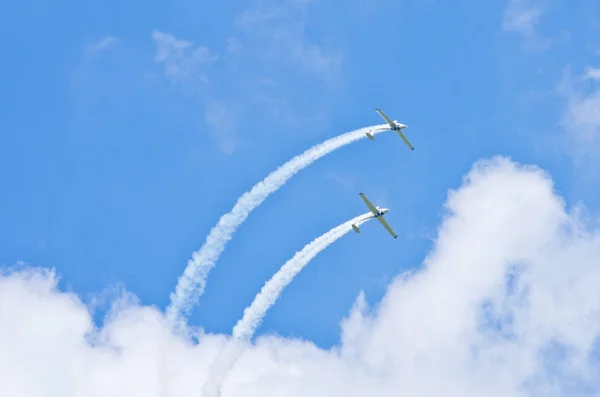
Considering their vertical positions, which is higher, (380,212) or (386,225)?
(380,212)

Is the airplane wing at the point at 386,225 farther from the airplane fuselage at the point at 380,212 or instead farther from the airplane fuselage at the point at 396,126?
the airplane fuselage at the point at 396,126

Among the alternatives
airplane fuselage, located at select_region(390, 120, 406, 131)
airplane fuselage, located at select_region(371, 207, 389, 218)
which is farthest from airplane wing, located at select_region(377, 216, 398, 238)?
airplane fuselage, located at select_region(390, 120, 406, 131)

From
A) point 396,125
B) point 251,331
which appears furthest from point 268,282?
point 396,125

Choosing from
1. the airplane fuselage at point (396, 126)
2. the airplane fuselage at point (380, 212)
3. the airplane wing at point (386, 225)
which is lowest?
the airplane wing at point (386, 225)

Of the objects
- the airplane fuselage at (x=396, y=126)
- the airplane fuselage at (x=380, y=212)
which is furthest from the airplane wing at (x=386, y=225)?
→ the airplane fuselage at (x=396, y=126)

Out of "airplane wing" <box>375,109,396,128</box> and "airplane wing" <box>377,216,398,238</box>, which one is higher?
"airplane wing" <box>375,109,396,128</box>

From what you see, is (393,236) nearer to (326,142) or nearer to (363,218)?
(363,218)

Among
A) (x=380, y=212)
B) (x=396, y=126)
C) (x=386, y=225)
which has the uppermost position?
(x=396, y=126)

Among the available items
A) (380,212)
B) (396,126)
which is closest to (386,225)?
(380,212)

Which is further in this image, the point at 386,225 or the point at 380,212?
the point at 386,225

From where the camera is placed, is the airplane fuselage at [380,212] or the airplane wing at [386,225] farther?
the airplane wing at [386,225]

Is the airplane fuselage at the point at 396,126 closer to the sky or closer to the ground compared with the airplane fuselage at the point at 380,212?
closer to the sky

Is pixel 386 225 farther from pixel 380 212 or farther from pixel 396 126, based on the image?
pixel 396 126

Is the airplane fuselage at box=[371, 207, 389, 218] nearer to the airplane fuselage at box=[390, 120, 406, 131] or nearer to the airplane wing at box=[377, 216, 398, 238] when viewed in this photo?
the airplane wing at box=[377, 216, 398, 238]
